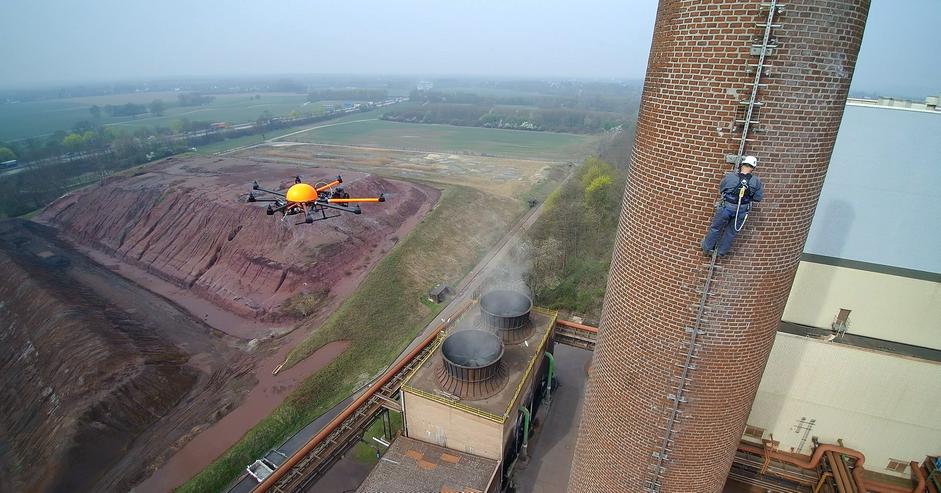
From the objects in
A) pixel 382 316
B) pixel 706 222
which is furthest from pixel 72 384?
pixel 706 222

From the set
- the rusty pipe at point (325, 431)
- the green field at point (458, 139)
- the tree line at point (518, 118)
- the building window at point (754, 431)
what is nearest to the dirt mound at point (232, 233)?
the rusty pipe at point (325, 431)

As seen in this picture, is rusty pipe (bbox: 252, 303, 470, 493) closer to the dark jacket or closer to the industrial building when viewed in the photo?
the industrial building

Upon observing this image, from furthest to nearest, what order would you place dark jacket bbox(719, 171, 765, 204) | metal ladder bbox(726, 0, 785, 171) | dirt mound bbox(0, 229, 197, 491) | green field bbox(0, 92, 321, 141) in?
green field bbox(0, 92, 321, 141) < dirt mound bbox(0, 229, 197, 491) < dark jacket bbox(719, 171, 765, 204) < metal ladder bbox(726, 0, 785, 171)

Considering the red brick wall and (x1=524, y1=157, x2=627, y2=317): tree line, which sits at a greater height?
the red brick wall

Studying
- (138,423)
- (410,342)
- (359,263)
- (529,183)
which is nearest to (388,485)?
(410,342)

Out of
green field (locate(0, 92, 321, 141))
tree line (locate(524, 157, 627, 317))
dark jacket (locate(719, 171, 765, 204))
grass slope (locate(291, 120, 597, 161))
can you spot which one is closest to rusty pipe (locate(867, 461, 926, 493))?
dark jacket (locate(719, 171, 765, 204))

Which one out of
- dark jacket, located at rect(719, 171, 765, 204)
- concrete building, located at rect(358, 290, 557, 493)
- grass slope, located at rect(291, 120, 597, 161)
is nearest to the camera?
dark jacket, located at rect(719, 171, 765, 204)

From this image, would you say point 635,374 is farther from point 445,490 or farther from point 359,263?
point 359,263
